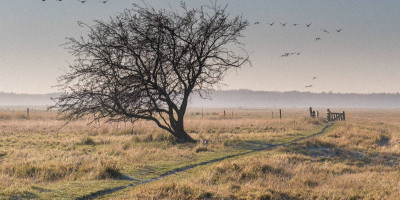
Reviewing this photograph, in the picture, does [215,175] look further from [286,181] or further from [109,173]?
[109,173]

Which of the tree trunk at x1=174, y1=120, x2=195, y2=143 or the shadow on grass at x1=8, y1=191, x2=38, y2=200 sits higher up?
the tree trunk at x1=174, y1=120, x2=195, y2=143

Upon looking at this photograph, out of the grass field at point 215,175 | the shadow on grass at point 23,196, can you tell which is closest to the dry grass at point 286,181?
the grass field at point 215,175

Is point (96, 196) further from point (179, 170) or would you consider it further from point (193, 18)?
point (193, 18)

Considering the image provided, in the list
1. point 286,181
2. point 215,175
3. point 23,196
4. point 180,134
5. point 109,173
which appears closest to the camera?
point 23,196

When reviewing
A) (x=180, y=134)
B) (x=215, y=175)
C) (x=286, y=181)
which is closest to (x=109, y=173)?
(x=215, y=175)

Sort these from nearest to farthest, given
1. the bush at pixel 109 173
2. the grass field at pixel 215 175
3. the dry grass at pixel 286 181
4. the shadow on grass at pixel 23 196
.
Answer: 1. the shadow on grass at pixel 23 196
2. the dry grass at pixel 286 181
3. the grass field at pixel 215 175
4. the bush at pixel 109 173

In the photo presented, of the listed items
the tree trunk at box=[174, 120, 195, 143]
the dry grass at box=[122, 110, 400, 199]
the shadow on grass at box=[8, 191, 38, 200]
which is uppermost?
the tree trunk at box=[174, 120, 195, 143]

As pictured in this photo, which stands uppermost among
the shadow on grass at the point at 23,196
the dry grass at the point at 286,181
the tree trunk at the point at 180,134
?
the tree trunk at the point at 180,134

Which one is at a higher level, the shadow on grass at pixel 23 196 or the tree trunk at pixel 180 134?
the tree trunk at pixel 180 134

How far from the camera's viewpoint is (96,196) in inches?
374

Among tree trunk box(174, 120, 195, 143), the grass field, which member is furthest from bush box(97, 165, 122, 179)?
tree trunk box(174, 120, 195, 143)

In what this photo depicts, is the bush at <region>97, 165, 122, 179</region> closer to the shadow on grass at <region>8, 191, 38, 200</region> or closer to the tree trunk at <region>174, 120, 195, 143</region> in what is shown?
the shadow on grass at <region>8, 191, 38, 200</region>

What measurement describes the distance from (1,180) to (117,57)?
1057cm

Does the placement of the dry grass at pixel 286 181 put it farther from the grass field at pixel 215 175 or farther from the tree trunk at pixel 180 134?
the tree trunk at pixel 180 134
